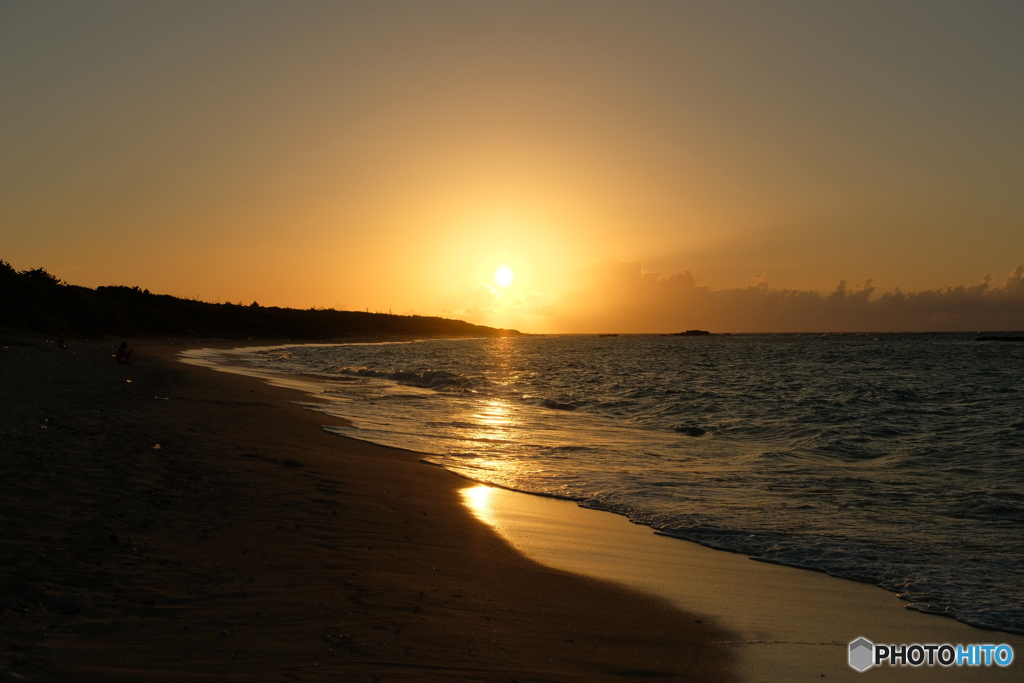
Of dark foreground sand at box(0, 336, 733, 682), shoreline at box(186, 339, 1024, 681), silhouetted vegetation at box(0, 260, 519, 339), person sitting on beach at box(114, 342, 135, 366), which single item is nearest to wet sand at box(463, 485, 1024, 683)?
shoreline at box(186, 339, 1024, 681)

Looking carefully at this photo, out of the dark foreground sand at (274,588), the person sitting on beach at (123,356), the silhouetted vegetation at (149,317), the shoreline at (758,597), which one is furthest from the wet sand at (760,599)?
the silhouetted vegetation at (149,317)

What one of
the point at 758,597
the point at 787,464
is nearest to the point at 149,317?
the point at 787,464

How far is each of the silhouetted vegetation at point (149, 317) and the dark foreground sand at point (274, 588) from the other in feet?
123

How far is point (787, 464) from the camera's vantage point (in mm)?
12820

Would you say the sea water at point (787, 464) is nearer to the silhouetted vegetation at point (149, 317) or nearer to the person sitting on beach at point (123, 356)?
the person sitting on beach at point (123, 356)

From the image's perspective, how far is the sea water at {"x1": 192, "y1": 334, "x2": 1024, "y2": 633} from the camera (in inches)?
283

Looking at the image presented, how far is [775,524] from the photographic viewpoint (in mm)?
8359

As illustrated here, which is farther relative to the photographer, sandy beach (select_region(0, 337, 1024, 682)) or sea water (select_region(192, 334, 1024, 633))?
sea water (select_region(192, 334, 1024, 633))

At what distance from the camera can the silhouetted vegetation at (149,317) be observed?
4078cm

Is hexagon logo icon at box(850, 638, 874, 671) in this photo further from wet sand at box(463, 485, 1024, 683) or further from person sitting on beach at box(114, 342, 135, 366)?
person sitting on beach at box(114, 342, 135, 366)

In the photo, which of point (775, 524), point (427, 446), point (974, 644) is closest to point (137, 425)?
point (427, 446)

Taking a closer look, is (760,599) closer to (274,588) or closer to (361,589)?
(361,589)

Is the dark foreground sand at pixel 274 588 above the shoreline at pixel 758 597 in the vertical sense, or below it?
above

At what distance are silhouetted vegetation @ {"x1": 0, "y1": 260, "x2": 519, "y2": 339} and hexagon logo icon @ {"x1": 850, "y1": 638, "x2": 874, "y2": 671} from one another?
43.5 meters
